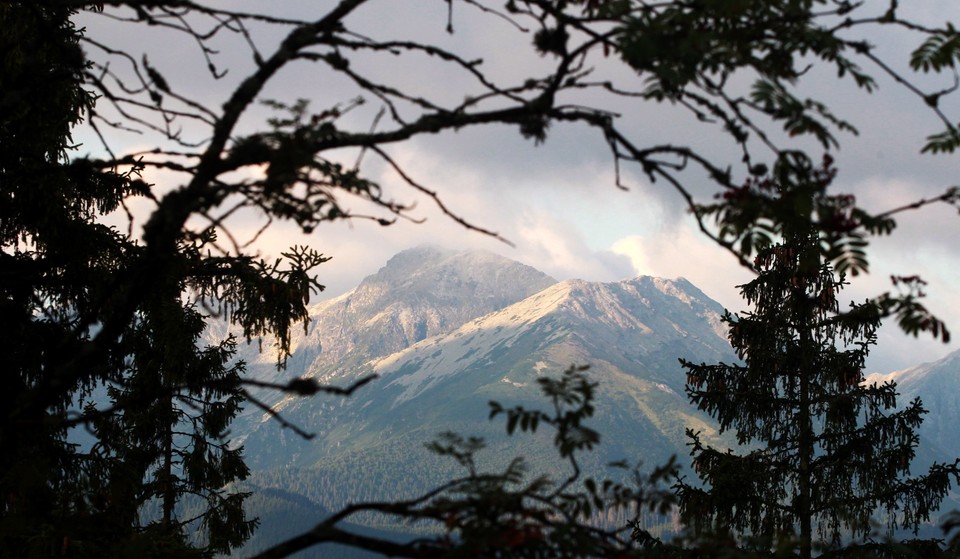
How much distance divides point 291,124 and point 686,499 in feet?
46.2

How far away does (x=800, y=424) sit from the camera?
54.6ft

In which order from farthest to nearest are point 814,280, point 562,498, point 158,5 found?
point 814,280
point 158,5
point 562,498

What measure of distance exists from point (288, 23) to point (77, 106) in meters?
5.78

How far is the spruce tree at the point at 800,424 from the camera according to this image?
15945 mm

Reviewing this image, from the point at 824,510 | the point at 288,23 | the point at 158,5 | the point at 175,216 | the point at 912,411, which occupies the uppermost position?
the point at 158,5

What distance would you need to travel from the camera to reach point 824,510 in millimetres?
16422

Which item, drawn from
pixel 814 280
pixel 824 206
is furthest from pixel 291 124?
pixel 814 280

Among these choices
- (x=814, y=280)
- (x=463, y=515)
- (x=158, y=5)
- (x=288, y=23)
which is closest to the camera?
(x=463, y=515)

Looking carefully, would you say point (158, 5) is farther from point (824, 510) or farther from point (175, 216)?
point (824, 510)

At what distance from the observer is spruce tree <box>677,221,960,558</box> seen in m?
15.9

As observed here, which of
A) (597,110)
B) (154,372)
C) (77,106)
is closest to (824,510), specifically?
(154,372)

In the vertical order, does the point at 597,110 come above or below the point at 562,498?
above

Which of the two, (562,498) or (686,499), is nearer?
(562,498)

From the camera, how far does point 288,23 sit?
Answer: 140 inches
